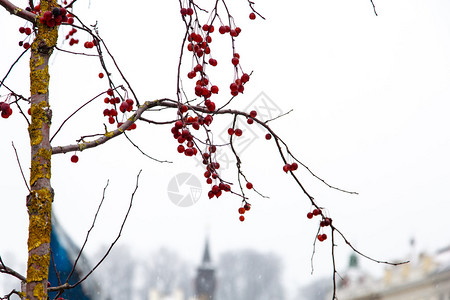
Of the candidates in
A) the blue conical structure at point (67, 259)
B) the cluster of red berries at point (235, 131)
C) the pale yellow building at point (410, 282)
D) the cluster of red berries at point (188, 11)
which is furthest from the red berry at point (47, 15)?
the pale yellow building at point (410, 282)

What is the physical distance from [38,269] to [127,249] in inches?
1834

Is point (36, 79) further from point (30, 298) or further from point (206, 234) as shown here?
point (206, 234)

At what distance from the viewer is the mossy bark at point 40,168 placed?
5.32 feet

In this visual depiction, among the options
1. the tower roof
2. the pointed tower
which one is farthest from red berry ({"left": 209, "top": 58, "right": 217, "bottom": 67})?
the tower roof

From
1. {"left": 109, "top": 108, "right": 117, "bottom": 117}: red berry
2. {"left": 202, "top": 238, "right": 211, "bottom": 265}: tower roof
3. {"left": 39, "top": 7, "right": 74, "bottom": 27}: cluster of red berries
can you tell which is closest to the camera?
{"left": 39, "top": 7, "right": 74, "bottom": 27}: cluster of red berries

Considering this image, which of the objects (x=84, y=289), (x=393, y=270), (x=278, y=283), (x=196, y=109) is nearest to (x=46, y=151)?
(x=196, y=109)

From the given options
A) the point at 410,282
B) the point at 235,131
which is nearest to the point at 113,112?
the point at 235,131

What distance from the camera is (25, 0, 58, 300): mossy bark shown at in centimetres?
162

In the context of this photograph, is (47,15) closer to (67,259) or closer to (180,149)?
(180,149)

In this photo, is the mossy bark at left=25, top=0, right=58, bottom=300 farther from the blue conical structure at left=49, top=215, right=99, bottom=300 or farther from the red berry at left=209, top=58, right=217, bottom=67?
the blue conical structure at left=49, top=215, right=99, bottom=300

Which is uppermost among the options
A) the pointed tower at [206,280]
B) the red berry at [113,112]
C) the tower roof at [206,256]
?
the tower roof at [206,256]

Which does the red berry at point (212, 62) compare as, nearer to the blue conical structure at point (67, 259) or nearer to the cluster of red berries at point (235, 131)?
the cluster of red berries at point (235, 131)

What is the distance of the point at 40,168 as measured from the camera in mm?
1718

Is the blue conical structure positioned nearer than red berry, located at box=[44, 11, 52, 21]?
No
